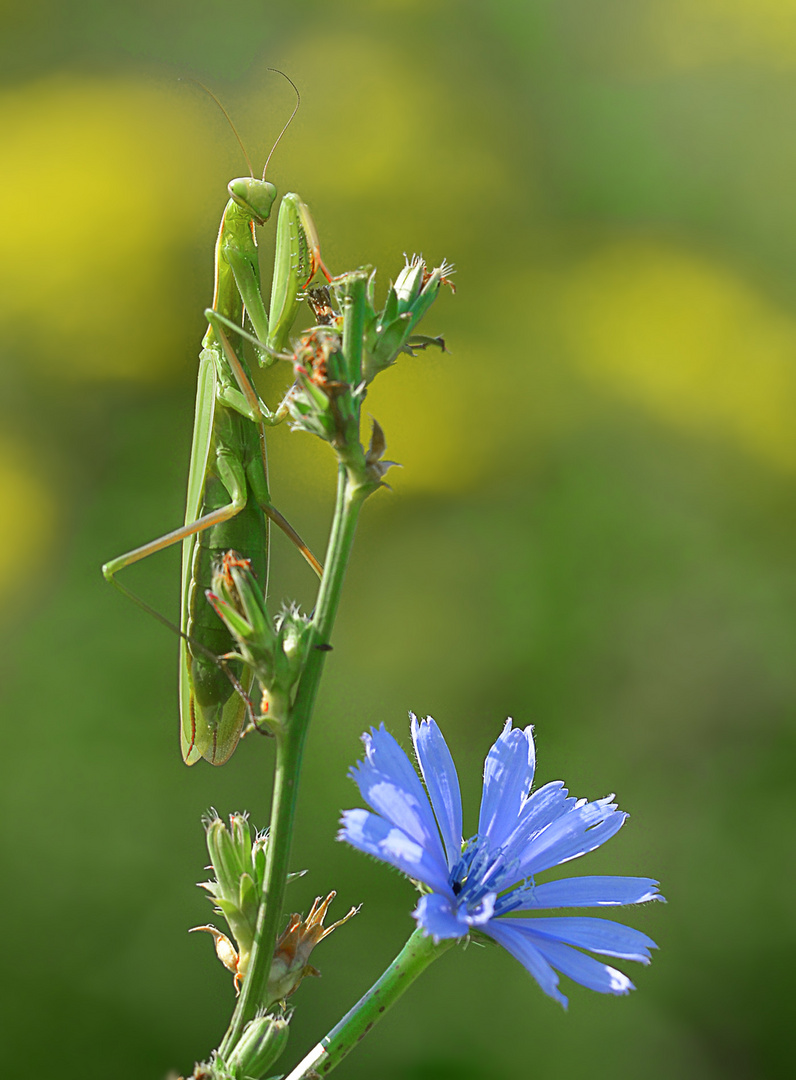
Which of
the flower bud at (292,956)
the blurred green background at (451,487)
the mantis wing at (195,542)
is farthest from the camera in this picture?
the blurred green background at (451,487)

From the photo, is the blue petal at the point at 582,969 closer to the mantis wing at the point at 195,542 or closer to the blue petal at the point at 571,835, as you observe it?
the blue petal at the point at 571,835

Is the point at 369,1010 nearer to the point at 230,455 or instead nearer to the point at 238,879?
the point at 238,879

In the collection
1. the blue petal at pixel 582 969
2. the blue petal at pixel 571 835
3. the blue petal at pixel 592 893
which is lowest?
the blue petal at pixel 582 969

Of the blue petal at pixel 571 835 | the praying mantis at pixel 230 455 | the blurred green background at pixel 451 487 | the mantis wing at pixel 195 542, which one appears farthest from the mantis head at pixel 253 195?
the blurred green background at pixel 451 487

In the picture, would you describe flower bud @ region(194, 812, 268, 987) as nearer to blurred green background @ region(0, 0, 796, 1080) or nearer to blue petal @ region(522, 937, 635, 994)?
blue petal @ region(522, 937, 635, 994)

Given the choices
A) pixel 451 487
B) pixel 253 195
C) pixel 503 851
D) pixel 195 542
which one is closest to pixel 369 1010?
pixel 503 851

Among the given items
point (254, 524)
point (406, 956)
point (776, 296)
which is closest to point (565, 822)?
point (406, 956)

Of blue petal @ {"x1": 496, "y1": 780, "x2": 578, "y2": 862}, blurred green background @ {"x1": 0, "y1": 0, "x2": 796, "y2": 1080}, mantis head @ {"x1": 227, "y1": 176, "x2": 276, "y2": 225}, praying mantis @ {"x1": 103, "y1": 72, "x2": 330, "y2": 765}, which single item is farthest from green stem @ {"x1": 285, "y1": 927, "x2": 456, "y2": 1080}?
blurred green background @ {"x1": 0, "y1": 0, "x2": 796, "y2": 1080}
